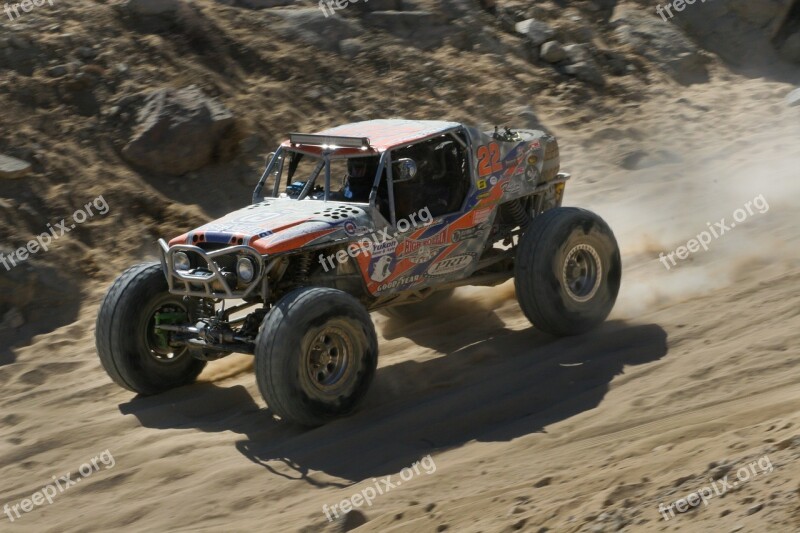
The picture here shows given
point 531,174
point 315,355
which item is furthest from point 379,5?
point 315,355

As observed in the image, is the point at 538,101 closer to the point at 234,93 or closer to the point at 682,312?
the point at 234,93

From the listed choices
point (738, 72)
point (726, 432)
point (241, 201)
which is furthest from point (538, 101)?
point (726, 432)

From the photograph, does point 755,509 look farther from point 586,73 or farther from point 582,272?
point 586,73

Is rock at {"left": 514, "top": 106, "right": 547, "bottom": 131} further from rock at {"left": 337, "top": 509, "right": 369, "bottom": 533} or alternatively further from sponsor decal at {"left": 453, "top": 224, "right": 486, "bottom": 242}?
rock at {"left": 337, "top": 509, "right": 369, "bottom": 533}

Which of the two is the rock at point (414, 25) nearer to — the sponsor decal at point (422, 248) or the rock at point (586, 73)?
the rock at point (586, 73)

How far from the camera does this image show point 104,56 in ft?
44.7

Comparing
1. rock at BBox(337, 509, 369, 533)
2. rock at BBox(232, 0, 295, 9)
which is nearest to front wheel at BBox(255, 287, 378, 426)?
rock at BBox(337, 509, 369, 533)

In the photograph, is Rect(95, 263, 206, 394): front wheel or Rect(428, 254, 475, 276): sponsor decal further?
Rect(428, 254, 475, 276): sponsor decal

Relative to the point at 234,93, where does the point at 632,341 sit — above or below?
below

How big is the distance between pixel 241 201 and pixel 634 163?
513 centimetres
